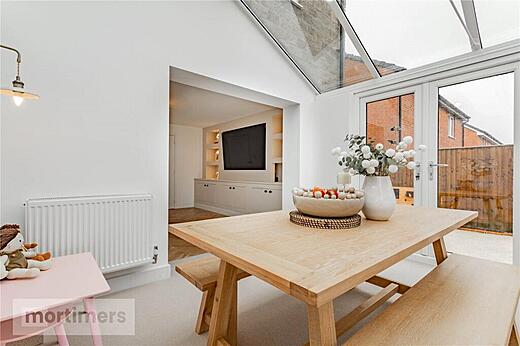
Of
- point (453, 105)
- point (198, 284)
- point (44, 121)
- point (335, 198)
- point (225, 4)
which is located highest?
point (225, 4)

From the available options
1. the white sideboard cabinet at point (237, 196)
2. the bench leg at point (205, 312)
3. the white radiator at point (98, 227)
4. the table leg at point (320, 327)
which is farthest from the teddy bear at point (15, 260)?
the white sideboard cabinet at point (237, 196)

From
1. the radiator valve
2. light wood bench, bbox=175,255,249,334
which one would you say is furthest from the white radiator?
light wood bench, bbox=175,255,249,334

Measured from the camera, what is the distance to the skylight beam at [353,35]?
8.84 ft

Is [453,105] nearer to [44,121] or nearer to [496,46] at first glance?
[496,46]

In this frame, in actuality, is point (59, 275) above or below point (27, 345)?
above

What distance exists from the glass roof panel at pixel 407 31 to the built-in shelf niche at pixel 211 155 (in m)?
4.63

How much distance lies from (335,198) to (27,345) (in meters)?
1.92

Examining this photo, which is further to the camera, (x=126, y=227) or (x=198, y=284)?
(x=126, y=227)

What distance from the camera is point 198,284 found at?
1.44m

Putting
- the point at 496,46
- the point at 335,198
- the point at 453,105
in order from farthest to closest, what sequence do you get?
the point at 453,105, the point at 496,46, the point at 335,198

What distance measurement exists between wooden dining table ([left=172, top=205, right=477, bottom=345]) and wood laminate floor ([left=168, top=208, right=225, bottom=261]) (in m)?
1.90

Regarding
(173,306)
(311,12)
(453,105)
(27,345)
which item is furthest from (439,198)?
(27,345)

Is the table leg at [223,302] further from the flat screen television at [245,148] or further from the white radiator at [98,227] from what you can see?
the flat screen television at [245,148]

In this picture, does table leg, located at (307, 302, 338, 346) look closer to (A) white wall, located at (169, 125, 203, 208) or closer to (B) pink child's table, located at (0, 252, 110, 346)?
(B) pink child's table, located at (0, 252, 110, 346)
